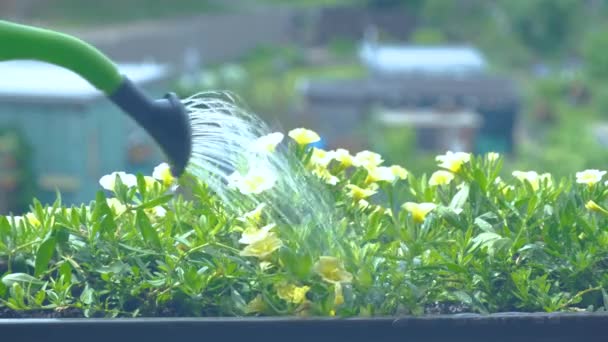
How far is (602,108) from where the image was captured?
2469 cm

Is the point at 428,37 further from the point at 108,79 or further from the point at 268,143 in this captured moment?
the point at 108,79

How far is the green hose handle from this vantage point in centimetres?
127

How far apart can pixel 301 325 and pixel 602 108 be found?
2462cm

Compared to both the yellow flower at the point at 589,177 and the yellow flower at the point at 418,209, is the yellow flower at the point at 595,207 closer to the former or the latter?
the yellow flower at the point at 589,177

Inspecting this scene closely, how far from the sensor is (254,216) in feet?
4.67

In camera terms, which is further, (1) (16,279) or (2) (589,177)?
(2) (589,177)

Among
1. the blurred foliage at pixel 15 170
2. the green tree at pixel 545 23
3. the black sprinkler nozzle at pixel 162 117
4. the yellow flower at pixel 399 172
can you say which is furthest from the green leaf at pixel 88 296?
the green tree at pixel 545 23

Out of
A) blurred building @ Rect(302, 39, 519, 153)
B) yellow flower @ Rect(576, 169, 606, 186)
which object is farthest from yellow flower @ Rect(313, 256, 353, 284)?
blurred building @ Rect(302, 39, 519, 153)

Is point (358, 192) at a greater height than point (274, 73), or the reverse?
point (274, 73)

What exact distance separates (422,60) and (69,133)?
561 inches

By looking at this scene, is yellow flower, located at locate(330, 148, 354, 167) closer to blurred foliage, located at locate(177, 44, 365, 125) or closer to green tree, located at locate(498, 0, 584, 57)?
blurred foliage, located at locate(177, 44, 365, 125)

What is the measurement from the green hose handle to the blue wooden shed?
7869mm

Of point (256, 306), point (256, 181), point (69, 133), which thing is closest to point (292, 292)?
point (256, 306)

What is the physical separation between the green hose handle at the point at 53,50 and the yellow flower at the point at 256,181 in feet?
0.80
